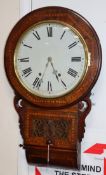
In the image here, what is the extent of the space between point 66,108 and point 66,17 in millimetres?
371

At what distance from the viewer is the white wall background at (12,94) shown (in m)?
1.16

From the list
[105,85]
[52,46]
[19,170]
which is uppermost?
[52,46]

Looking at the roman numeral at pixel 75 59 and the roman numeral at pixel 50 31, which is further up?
the roman numeral at pixel 50 31

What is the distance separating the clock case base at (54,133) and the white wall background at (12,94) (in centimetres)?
6

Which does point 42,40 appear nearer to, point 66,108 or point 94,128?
point 66,108

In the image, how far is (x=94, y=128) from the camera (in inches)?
46.0

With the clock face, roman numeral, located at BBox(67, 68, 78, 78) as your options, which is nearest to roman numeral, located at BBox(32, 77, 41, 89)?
the clock face

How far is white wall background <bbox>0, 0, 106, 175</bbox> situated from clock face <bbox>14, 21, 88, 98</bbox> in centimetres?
10

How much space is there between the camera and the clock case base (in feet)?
3.73

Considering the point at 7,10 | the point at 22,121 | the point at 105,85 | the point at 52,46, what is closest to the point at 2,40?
the point at 7,10

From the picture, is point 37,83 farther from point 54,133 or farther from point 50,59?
point 54,133

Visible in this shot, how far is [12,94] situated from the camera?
128 cm

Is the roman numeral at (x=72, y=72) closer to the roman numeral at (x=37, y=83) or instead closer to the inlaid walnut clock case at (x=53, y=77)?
the inlaid walnut clock case at (x=53, y=77)

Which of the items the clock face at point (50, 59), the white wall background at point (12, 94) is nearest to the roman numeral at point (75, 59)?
the clock face at point (50, 59)
